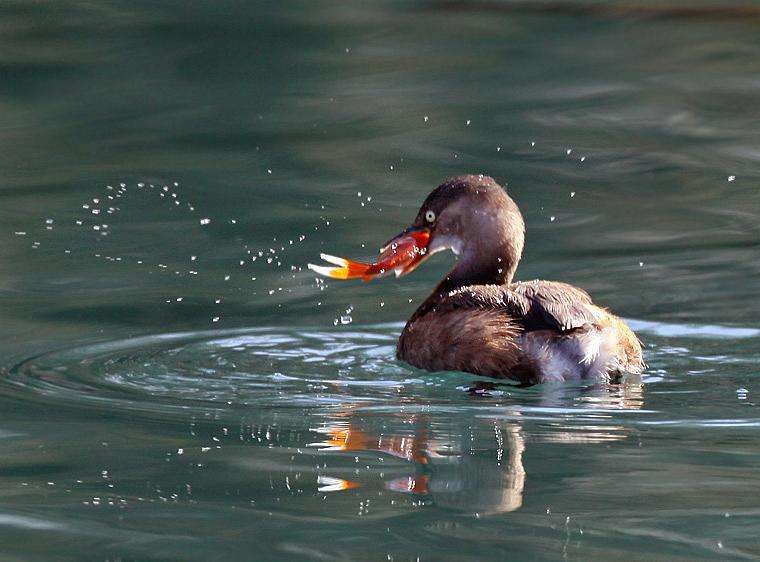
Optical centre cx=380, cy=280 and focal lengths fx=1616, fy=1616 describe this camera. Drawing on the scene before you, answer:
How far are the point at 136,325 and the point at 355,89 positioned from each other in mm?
4909

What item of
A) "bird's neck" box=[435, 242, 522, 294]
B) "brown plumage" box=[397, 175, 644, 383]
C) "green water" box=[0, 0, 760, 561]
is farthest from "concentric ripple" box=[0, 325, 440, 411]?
"bird's neck" box=[435, 242, 522, 294]

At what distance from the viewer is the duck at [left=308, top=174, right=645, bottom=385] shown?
5887mm

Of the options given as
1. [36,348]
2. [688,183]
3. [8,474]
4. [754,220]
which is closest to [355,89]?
[688,183]

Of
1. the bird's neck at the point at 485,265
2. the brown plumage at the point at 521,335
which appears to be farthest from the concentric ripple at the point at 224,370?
the bird's neck at the point at 485,265

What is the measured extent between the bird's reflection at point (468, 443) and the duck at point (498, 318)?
22cm

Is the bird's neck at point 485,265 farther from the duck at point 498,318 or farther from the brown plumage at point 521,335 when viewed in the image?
the brown plumage at point 521,335

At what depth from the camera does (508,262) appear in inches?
269

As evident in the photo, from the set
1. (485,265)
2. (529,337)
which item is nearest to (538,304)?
(529,337)

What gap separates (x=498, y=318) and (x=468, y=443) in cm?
122

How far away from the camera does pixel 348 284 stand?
25.9 feet

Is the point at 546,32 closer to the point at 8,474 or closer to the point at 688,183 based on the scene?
the point at 688,183

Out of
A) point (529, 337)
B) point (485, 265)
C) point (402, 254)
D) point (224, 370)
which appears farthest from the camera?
point (402, 254)

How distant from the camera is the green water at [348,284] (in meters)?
4.11

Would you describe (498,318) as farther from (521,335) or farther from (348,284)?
(348,284)
